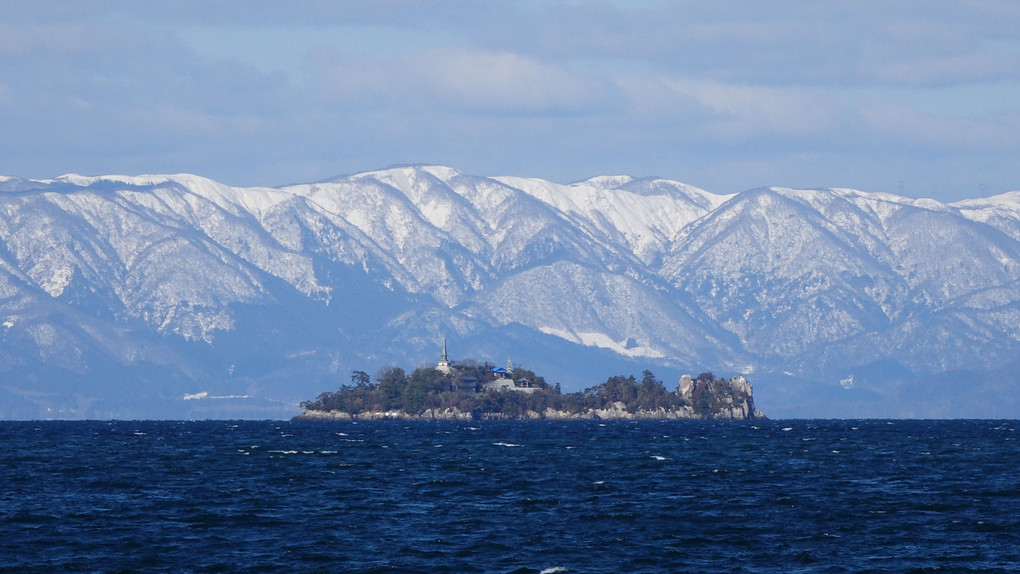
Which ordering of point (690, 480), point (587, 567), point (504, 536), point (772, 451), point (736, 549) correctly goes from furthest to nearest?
point (772, 451)
point (690, 480)
point (504, 536)
point (736, 549)
point (587, 567)

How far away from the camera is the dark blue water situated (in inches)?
3403

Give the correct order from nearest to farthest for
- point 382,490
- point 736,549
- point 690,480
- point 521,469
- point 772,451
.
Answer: point 736,549
point 382,490
point 690,480
point 521,469
point 772,451

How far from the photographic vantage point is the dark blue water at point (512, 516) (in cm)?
8644

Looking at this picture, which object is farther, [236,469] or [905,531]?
[236,469]

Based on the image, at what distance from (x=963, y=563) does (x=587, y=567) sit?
19773 millimetres

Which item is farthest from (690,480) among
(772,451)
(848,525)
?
(772,451)

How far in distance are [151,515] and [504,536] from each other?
86.1 ft

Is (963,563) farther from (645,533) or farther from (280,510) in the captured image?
(280,510)

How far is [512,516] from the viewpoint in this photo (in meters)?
108

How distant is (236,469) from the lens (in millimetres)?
157125

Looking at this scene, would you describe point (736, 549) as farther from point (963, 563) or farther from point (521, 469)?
point (521, 469)

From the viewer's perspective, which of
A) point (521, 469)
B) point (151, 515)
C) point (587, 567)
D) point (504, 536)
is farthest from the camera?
point (521, 469)

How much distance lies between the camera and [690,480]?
137750mm

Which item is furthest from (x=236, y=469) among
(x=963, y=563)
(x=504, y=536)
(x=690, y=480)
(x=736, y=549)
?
(x=963, y=563)
